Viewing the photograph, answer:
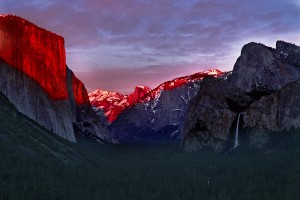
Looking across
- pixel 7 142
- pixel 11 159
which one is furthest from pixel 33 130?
pixel 11 159

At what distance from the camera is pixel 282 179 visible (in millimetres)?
156500

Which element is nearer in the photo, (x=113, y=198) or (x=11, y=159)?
(x=113, y=198)

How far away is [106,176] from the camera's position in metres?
164

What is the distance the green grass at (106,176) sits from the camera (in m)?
127

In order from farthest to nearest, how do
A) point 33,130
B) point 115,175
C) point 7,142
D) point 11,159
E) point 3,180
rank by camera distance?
point 33,130, point 115,175, point 7,142, point 11,159, point 3,180

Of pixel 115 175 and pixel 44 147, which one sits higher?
pixel 44 147

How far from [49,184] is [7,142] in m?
32.4

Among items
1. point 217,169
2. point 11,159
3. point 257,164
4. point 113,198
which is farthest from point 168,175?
point 11,159

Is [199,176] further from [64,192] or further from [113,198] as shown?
[64,192]

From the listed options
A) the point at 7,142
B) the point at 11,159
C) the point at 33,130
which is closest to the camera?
the point at 11,159

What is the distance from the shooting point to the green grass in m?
127

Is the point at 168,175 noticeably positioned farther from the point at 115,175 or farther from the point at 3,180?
the point at 3,180

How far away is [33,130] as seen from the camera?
188 m

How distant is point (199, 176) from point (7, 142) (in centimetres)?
7221
